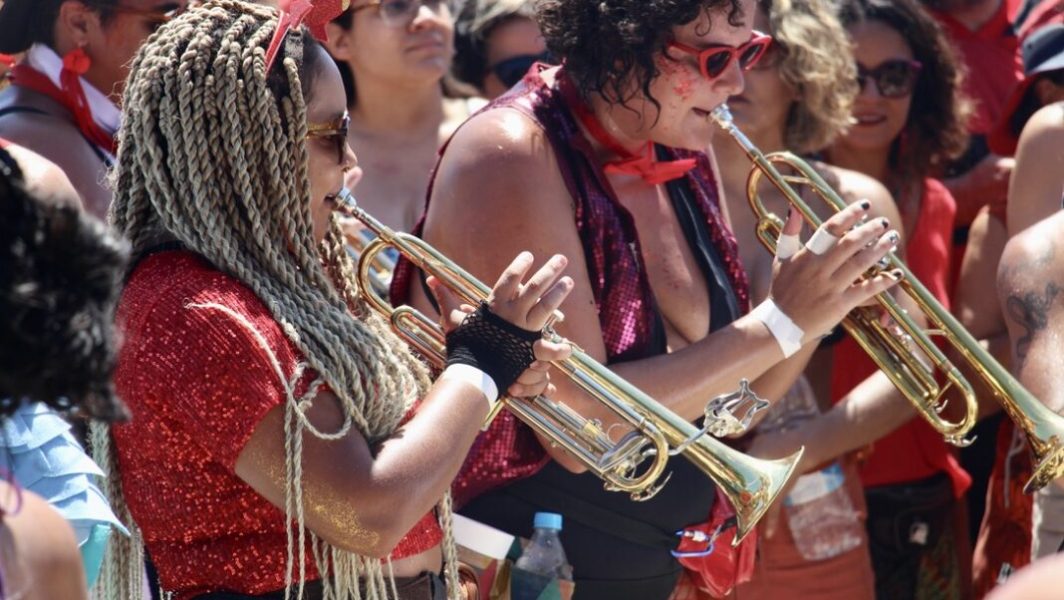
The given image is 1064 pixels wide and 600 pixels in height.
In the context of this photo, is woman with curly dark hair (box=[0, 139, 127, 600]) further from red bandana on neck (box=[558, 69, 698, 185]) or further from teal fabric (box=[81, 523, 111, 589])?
red bandana on neck (box=[558, 69, 698, 185])

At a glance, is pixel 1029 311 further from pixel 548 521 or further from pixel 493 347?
pixel 493 347

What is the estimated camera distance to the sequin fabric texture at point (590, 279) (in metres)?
3.49

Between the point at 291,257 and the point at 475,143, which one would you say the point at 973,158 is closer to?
the point at 475,143

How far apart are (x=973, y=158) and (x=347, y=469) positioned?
3.57 metres

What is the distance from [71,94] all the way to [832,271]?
6.26ft

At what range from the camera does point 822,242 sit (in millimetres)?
3510

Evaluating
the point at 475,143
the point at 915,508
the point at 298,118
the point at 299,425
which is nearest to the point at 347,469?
the point at 299,425

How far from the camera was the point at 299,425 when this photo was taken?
8.22ft

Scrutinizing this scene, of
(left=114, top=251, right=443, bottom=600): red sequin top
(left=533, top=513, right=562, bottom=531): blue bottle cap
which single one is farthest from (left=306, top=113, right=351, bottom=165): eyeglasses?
(left=533, top=513, right=562, bottom=531): blue bottle cap

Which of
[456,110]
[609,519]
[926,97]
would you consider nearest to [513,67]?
[456,110]

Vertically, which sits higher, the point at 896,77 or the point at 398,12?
the point at 398,12

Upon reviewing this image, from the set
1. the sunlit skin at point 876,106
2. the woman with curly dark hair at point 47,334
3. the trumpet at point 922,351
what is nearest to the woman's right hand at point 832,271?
the trumpet at point 922,351

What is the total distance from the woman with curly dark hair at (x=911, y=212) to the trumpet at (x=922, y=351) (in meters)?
0.85

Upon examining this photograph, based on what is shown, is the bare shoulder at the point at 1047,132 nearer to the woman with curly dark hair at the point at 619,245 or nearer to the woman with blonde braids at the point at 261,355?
the woman with curly dark hair at the point at 619,245
